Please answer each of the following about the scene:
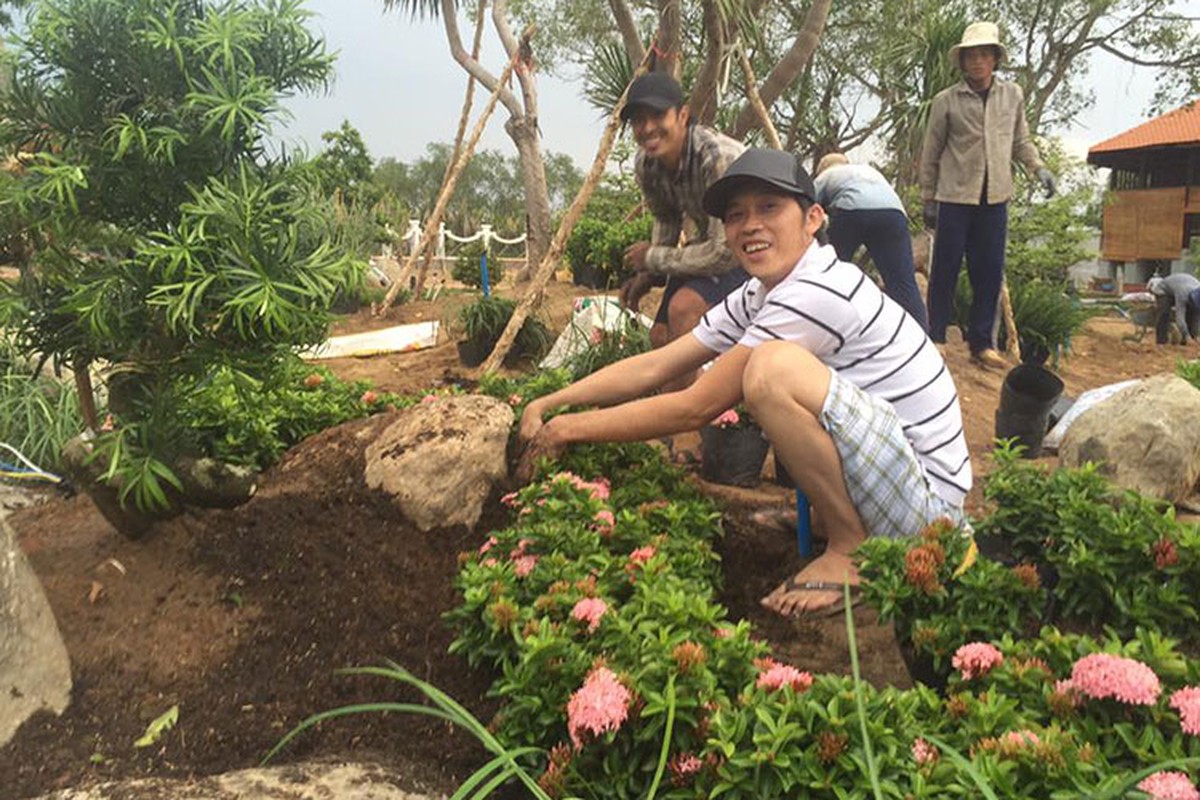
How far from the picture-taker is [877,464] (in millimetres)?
2312

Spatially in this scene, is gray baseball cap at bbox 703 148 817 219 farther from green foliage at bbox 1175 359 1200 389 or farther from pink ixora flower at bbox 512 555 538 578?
green foliage at bbox 1175 359 1200 389

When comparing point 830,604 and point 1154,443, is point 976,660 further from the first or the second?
point 1154,443

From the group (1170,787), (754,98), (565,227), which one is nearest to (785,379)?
(1170,787)

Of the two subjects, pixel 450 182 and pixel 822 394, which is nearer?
pixel 822 394

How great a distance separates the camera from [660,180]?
388 centimetres

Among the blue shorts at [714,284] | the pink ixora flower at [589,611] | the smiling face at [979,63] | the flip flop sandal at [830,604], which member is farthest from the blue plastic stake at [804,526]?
the smiling face at [979,63]

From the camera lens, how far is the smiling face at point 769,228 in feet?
8.06

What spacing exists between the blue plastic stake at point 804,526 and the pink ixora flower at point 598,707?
129 centimetres

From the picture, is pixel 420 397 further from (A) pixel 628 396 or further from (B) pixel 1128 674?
(B) pixel 1128 674

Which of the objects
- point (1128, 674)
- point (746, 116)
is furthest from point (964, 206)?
point (1128, 674)

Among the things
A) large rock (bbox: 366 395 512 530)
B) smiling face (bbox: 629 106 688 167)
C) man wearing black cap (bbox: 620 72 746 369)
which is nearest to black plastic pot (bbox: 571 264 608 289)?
man wearing black cap (bbox: 620 72 746 369)

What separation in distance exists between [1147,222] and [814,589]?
2477 cm

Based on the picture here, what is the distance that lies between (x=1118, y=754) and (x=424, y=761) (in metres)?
1.18

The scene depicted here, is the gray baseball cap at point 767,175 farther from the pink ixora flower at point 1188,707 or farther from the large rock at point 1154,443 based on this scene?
the large rock at point 1154,443
